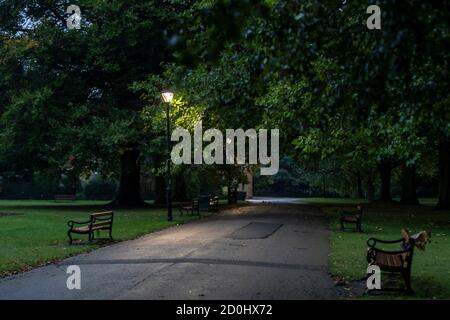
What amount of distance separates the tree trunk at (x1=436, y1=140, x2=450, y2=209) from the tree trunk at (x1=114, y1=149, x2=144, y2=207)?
20.1 meters

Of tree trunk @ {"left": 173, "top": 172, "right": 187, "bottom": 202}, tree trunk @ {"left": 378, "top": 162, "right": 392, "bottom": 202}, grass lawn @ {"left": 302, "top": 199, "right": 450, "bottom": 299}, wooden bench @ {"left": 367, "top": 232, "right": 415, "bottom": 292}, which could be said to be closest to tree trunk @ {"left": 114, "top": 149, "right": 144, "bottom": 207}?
tree trunk @ {"left": 173, "top": 172, "right": 187, "bottom": 202}

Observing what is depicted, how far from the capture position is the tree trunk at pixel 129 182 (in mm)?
38719

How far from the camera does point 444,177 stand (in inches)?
1444

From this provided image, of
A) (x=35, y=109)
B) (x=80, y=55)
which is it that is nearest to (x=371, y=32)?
(x=35, y=109)

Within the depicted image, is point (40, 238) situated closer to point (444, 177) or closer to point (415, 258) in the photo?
point (415, 258)

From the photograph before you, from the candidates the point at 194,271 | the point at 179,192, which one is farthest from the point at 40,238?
the point at 179,192

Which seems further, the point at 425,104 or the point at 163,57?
the point at 163,57

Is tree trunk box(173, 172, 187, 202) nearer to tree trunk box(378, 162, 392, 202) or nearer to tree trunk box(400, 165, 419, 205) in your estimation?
tree trunk box(378, 162, 392, 202)

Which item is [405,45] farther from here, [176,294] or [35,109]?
[35,109]

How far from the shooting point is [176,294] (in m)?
8.51

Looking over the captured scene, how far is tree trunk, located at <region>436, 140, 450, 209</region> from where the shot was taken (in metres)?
36.0

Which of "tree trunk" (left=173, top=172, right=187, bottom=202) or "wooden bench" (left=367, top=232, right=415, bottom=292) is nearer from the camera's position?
"wooden bench" (left=367, top=232, right=415, bottom=292)

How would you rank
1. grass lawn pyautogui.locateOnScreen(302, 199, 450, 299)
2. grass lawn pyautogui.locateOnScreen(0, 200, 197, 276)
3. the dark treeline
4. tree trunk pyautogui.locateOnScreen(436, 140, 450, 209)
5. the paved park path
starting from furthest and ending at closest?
tree trunk pyautogui.locateOnScreen(436, 140, 450, 209), grass lawn pyautogui.locateOnScreen(0, 200, 197, 276), grass lawn pyautogui.locateOnScreen(302, 199, 450, 299), the dark treeline, the paved park path
